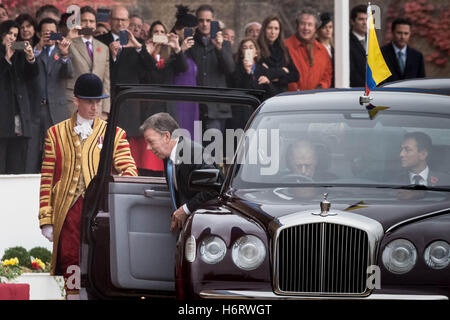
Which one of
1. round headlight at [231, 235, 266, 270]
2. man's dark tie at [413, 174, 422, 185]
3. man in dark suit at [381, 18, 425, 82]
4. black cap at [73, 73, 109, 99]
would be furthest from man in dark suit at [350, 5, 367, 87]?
round headlight at [231, 235, 266, 270]

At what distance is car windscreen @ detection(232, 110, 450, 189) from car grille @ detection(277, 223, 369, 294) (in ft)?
Result: 3.18

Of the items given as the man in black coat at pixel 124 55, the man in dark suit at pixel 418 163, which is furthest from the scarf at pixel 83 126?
the man in dark suit at pixel 418 163

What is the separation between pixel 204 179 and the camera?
872cm

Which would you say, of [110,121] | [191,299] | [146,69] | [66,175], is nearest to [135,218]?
A: [110,121]

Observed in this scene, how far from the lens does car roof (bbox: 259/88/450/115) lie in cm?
905

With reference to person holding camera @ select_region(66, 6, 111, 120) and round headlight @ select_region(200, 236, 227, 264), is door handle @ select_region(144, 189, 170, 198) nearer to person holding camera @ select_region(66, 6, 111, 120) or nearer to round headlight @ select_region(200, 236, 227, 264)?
round headlight @ select_region(200, 236, 227, 264)

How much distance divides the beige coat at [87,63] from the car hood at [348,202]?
834 centimetres

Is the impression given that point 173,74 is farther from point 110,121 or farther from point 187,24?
point 110,121

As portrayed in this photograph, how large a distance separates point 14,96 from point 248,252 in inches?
377

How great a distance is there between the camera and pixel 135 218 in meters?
9.51

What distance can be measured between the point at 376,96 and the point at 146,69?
773 cm

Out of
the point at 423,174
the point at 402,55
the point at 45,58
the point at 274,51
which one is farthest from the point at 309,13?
the point at 423,174

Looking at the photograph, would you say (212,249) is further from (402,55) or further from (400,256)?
(402,55)

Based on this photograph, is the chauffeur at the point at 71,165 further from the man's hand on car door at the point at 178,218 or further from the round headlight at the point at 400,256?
the round headlight at the point at 400,256
